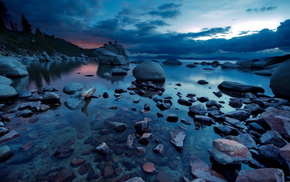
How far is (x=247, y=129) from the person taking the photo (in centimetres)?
314

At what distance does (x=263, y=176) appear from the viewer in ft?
4.84

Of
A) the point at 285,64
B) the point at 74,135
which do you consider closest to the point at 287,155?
the point at 74,135

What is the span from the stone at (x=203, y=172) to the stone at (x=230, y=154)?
0.72 ft

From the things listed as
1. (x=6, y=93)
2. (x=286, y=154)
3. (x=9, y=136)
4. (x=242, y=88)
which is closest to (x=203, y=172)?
(x=286, y=154)

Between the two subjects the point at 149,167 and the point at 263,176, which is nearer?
the point at 263,176

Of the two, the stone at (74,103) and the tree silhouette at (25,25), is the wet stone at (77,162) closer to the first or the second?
the stone at (74,103)

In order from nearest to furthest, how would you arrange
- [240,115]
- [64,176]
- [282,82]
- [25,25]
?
[64,176], [240,115], [282,82], [25,25]

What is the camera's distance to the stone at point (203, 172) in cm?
182

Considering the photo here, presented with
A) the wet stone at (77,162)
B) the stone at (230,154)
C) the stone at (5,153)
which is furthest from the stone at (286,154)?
the stone at (5,153)

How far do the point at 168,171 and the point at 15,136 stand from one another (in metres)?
3.19

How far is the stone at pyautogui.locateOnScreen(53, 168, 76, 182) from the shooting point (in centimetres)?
176

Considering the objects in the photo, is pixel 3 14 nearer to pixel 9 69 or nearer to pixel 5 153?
pixel 9 69

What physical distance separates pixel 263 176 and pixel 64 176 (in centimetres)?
264

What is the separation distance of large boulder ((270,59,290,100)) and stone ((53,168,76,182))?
8315mm
